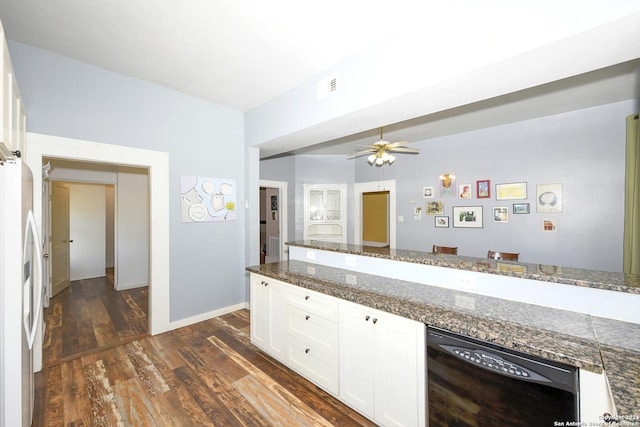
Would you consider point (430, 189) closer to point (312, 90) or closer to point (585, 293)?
point (312, 90)

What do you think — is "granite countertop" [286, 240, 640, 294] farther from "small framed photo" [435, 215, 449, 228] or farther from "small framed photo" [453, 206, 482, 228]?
"small framed photo" [435, 215, 449, 228]

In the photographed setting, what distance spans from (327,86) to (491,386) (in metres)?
2.60

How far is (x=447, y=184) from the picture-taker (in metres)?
4.73

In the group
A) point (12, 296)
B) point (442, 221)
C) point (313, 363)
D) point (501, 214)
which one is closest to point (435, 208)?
point (442, 221)

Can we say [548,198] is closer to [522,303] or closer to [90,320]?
[522,303]

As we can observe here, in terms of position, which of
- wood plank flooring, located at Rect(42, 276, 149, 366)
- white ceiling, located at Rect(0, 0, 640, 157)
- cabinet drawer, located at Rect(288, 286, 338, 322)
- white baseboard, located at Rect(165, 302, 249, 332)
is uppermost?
white ceiling, located at Rect(0, 0, 640, 157)

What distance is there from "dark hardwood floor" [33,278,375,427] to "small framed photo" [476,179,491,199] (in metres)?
3.89

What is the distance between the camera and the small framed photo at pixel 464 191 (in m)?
4.51

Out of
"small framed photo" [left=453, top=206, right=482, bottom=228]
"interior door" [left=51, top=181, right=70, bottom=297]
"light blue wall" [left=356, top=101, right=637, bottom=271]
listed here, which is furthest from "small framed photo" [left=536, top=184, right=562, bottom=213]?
"interior door" [left=51, top=181, right=70, bottom=297]

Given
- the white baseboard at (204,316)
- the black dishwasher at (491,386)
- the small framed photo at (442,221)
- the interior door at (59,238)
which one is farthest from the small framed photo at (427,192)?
the interior door at (59,238)

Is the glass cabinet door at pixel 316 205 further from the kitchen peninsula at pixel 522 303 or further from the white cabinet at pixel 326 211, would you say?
the kitchen peninsula at pixel 522 303

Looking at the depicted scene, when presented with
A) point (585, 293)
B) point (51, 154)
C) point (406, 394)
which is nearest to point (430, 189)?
point (585, 293)

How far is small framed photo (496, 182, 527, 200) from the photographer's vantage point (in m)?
4.00

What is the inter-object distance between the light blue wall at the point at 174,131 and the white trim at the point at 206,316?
0.19ft
